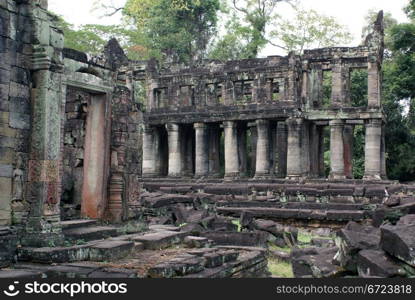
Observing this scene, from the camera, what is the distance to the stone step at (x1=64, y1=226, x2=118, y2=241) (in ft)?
29.0

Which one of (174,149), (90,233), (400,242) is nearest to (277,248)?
(90,233)

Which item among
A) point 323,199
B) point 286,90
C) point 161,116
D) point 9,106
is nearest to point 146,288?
point 9,106

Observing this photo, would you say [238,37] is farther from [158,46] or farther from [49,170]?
[49,170]

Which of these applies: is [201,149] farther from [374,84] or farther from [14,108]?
[14,108]

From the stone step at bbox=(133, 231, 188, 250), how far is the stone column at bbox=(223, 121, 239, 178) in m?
19.2

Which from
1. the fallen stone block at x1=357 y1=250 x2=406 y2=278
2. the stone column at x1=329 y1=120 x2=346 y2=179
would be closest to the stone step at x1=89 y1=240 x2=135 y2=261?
the fallen stone block at x1=357 y1=250 x2=406 y2=278

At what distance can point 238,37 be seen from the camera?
144 feet

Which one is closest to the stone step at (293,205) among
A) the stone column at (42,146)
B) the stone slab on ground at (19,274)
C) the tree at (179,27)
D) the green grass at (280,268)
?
the green grass at (280,268)

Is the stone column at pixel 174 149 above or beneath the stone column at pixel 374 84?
beneath

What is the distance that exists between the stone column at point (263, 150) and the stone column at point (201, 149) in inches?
140

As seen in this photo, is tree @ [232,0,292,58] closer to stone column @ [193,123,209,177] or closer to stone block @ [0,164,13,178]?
stone column @ [193,123,209,177]

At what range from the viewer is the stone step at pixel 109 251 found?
785 cm

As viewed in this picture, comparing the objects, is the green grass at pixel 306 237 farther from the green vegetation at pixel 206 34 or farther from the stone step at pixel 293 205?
the green vegetation at pixel 206 34

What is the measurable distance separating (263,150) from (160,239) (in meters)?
19.9
